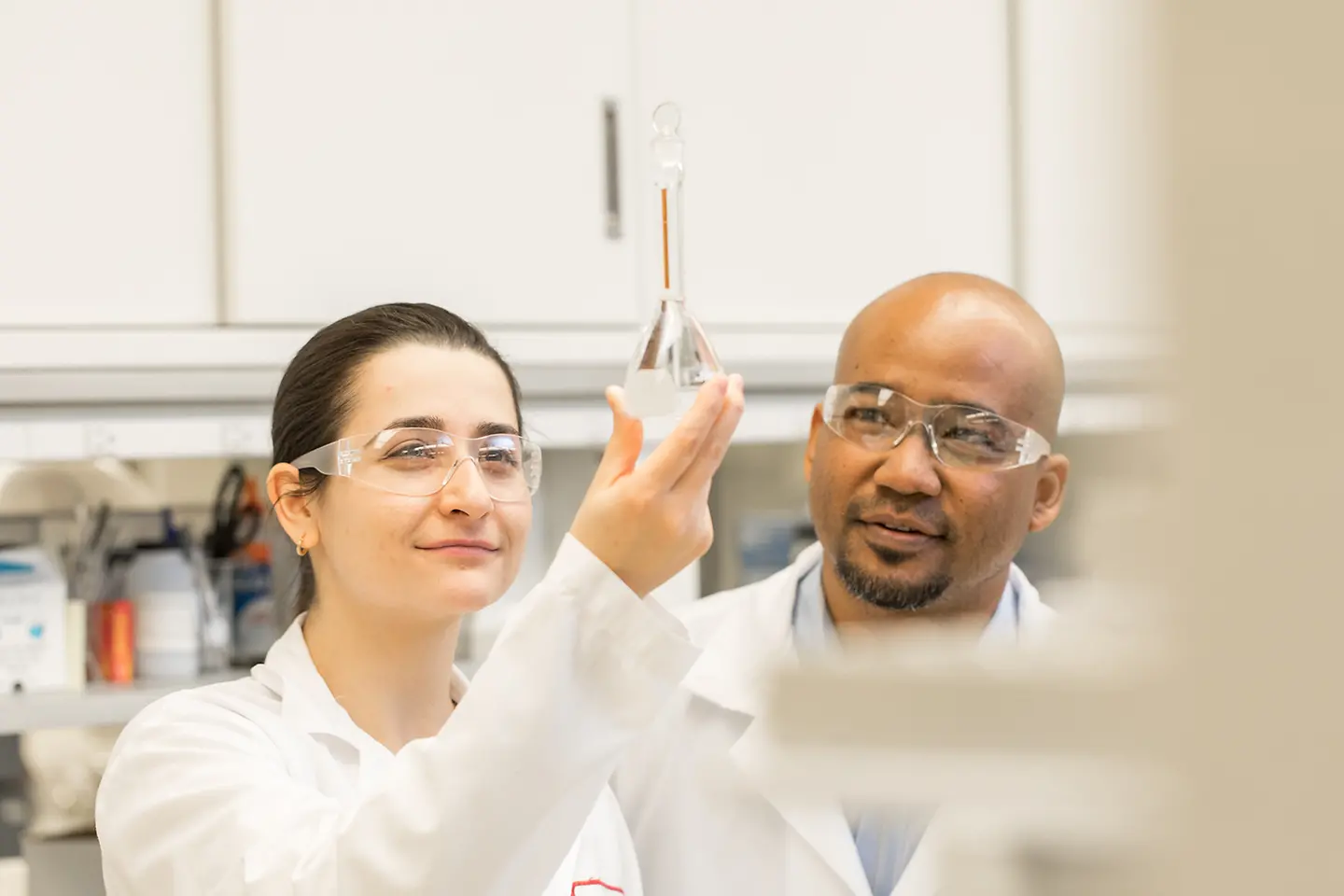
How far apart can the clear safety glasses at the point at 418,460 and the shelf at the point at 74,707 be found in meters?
0.77

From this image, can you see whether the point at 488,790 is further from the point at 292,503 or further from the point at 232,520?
the point at 232,520

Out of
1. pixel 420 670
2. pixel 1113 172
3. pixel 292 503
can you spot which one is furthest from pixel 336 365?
pixel 1113 172

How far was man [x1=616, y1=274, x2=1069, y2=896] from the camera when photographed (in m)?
1.57

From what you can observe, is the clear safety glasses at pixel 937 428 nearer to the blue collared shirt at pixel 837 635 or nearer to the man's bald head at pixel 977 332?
the man's bald head at pixel 977 332

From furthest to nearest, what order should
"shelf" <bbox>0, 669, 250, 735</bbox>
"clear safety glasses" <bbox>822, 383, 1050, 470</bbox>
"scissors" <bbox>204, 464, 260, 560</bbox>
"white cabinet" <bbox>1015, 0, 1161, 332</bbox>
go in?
"scissors" <bbox>204, 464, 260, 560</bbox> < "shelf" <bbox>0, 669, 250, 735</bbox> < "clear safety glasses" <bbox>822, 383, 1050, 470</bbox> < "white cabinet" <bbox>1015, 0, 1161, 332</bbox>

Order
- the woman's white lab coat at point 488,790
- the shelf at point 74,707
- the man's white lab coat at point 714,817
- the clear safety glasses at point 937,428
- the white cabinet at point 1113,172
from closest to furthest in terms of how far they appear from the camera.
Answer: the white cabinet at point 1113,172 → the woman's white lab coat at point 488,790 → the man's white lab coat at point 714,817 → the clear safety glasses at point 937,428 → the shelf at point 74,707

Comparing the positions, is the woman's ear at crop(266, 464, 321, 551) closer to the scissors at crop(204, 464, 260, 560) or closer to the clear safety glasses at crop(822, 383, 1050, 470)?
the clear safety glasses at crop(822, 383, 1050, 470)

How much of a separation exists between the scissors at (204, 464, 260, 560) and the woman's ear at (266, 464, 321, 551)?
0.94 metres

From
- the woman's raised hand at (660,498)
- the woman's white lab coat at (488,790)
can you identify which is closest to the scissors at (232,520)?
the woman's white lab coat at (488,790)

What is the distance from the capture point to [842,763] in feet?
0.58

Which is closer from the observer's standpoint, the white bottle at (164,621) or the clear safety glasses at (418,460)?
the clear safety glasses at (418,460)

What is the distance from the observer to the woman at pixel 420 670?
0.91 meters

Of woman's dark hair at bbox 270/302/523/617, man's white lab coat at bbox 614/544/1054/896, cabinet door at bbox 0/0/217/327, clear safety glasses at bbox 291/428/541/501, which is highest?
cabinet door at bbox 0/0/217/327

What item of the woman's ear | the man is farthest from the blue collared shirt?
the woman's ear
